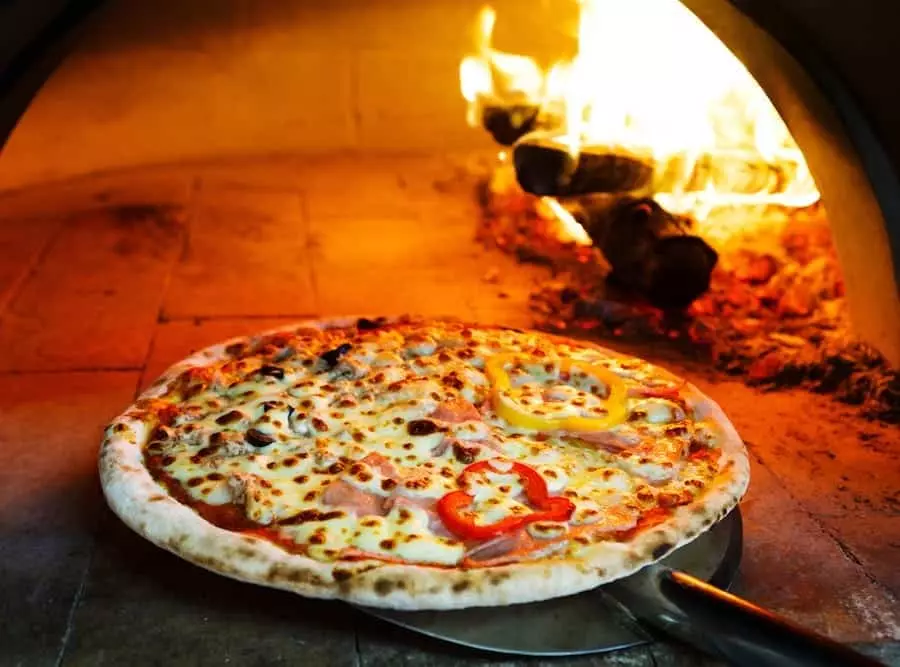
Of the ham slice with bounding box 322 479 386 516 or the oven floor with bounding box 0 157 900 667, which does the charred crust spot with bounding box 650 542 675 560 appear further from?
the ham slice with bounding box 322 479 386 516

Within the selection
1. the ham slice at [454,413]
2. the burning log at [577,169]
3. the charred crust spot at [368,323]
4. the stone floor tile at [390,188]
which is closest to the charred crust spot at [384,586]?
the ham slice at [454,413]

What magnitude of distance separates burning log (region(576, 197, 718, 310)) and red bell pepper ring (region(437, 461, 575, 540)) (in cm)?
190

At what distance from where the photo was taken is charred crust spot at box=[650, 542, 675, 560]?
6.76 feet

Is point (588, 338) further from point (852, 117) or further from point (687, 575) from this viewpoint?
point (687, 575)

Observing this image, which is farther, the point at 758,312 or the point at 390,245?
the point at 390,245

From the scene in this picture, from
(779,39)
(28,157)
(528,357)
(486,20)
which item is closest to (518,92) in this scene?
(486,20)

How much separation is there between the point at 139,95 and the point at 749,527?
451cm

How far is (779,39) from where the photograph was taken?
328cm

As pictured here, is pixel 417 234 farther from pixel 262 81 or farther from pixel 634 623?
pixel 634 623

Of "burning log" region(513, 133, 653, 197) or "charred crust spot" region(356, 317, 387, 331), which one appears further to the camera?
"burning log" region(513, 133, 653, 197)

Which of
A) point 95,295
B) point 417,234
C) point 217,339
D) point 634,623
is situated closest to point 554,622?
point 634,623

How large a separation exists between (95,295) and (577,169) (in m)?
2.06

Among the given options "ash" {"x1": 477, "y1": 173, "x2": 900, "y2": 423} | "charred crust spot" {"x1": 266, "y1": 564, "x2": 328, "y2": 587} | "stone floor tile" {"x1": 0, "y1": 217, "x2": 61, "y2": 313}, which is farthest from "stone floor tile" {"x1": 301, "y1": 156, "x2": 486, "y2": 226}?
"charred crust spot" {"x1": 266, "y1": 564, "x2": 328, "y2": 587}

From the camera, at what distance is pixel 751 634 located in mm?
1896
